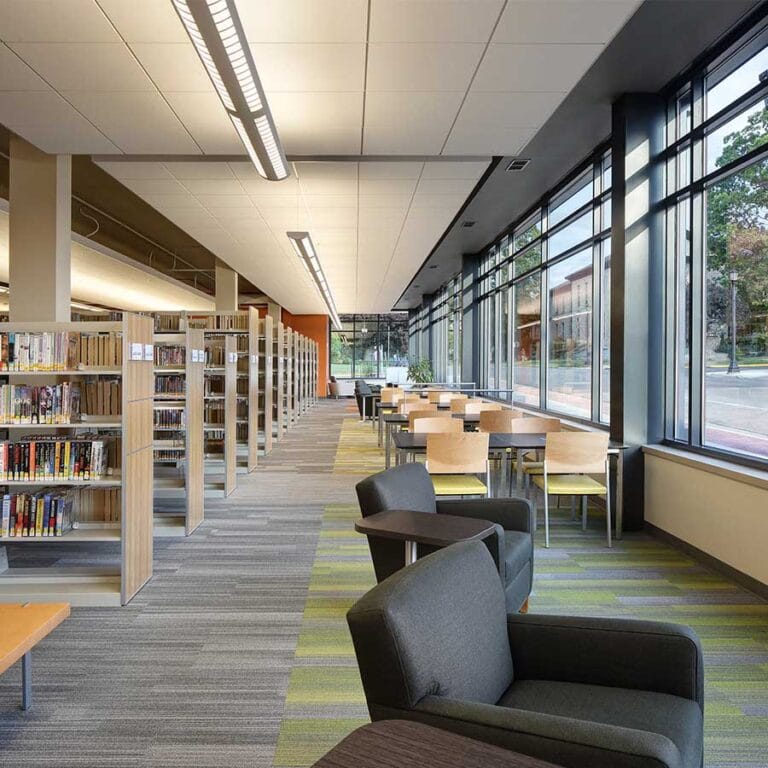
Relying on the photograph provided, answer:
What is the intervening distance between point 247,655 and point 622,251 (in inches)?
163

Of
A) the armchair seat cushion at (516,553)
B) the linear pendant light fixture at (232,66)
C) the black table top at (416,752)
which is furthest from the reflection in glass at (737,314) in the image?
the black table top at (416,752)

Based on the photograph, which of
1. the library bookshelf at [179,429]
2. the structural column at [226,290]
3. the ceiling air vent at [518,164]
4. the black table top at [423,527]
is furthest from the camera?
the structural column at [226,290]

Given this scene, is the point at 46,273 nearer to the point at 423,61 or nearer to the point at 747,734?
the point at 423,61

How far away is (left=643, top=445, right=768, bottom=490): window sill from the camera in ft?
12.8

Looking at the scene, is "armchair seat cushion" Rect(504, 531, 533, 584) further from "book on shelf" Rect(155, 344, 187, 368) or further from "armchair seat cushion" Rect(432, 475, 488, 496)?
"book on shelf" Rect(155, 344, 187, 368)

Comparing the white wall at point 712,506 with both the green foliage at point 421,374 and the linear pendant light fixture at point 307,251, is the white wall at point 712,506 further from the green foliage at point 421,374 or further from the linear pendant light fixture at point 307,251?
the green foliage at point 421,374

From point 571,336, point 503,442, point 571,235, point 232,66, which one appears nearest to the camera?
point 232,66

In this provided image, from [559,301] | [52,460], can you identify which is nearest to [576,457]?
[52,460]

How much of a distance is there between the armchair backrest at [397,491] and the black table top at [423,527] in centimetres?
7

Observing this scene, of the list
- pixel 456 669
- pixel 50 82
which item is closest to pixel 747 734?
pixel 456 669

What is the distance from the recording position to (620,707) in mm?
1707

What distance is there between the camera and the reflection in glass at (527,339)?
30.5 ft

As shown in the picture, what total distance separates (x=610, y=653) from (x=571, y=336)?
21.1 ft

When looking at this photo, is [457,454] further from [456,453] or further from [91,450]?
[91,450]
